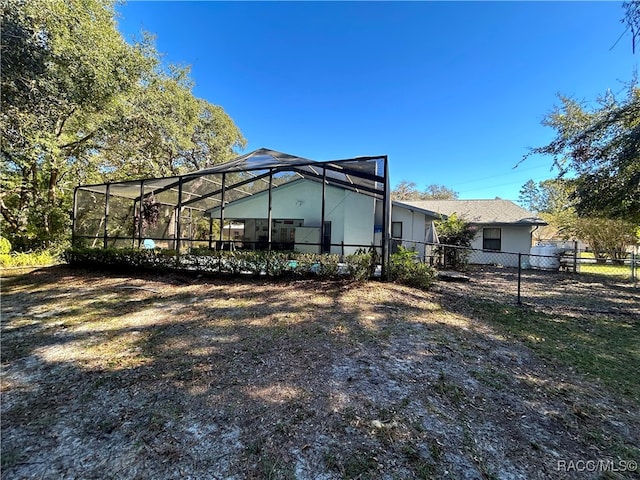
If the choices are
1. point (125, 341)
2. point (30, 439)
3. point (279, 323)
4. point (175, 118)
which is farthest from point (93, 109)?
point (30, 439)

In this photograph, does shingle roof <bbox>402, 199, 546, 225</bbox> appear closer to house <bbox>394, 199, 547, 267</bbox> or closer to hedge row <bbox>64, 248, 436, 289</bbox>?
house <bbox>394, 199, 547, 267</bbox>

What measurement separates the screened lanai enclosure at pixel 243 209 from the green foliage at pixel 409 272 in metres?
2.65

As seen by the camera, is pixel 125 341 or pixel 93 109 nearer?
pixel 125 341

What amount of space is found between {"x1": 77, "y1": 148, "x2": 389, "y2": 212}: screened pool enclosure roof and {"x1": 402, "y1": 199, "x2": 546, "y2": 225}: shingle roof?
7363mm

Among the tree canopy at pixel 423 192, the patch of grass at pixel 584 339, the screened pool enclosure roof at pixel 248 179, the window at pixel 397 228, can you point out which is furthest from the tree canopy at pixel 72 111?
the tree canopy at pixel 423 192

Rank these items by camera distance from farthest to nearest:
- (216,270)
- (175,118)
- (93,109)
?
(175,118) < (93,109) < (216,270)

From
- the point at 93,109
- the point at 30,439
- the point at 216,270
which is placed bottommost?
the point at 30,439

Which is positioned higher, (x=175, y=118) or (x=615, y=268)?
(x=175, y=118)

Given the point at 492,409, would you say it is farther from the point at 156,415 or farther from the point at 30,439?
the point at 30,439

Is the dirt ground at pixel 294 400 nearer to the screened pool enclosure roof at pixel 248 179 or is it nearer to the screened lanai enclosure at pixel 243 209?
the screened pool enclosure roof at pixel 248 179

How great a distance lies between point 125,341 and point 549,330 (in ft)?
20.2

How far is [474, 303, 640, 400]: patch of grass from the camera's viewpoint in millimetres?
2998

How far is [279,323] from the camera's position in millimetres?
4328

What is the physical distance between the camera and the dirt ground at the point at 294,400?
1784 millimetres
